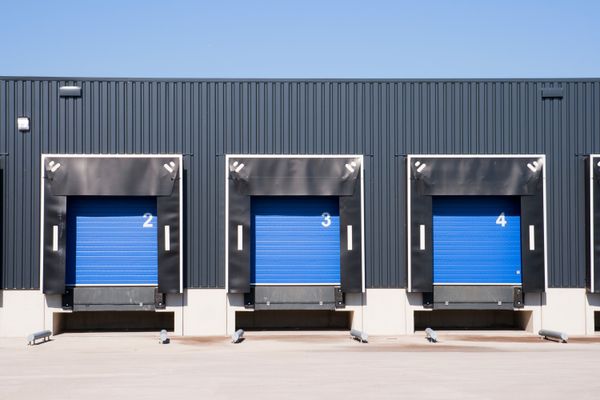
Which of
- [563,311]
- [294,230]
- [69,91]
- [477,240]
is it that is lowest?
[563,311]

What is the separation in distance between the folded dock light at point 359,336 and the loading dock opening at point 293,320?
6.89ft

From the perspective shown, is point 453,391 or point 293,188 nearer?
point 453,391

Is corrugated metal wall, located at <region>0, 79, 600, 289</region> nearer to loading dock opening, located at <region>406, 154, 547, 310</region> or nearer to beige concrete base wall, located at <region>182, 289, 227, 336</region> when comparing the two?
beige concrete base wall, located at <region>182, 289, 227, 336</region>

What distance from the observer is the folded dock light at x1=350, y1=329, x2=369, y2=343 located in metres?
21.5

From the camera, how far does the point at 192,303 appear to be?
2334 cm

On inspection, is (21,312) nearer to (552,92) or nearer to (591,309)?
(591,309)

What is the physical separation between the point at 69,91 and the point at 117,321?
268 inches

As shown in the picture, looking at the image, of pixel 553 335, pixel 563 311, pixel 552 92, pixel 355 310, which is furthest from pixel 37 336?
pixel 552 92

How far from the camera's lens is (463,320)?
24.9 m

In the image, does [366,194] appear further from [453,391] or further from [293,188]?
[453,391]

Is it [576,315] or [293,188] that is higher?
[293,188]

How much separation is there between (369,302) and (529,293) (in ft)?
14.9

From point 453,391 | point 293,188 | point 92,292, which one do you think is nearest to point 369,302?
point 293,188

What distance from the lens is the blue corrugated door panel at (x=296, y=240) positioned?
77.9 ft
